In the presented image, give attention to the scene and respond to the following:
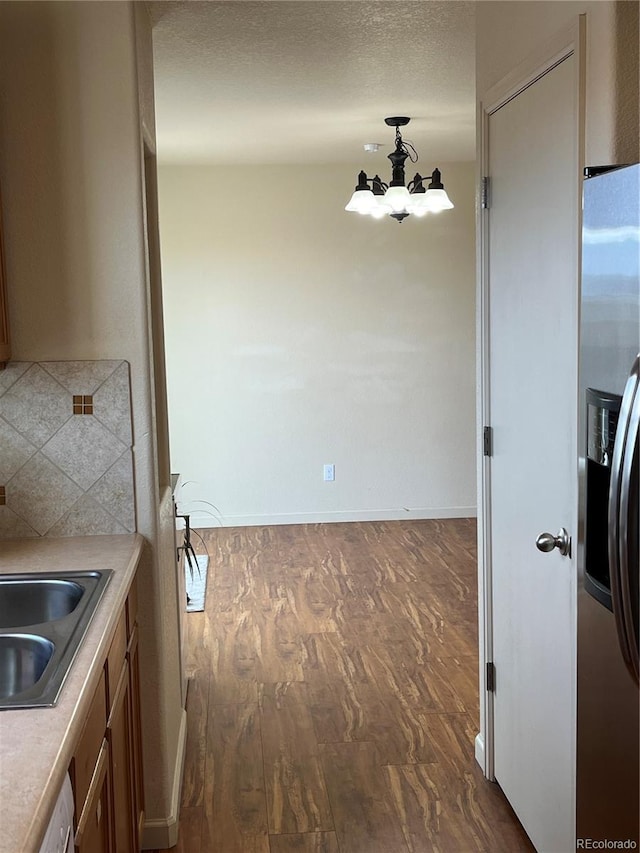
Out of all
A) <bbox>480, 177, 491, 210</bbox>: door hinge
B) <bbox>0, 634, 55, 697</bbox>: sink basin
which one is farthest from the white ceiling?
<bbox>0, 634, 55, 697</bbox>: sink basin

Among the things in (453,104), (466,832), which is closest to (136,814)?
(466,832)

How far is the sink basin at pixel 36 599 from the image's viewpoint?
2.24 meters

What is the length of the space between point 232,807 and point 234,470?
3.83 metres

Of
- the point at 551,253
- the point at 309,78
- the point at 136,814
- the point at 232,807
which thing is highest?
the point at 309,78

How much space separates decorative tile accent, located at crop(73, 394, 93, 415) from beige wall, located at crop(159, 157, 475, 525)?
12.7ft

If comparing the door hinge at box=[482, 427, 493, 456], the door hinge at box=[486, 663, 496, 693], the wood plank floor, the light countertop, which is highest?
the door hinge at box=[482, 427, 493, 456]

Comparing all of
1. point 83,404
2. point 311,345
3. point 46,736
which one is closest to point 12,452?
point 83,404

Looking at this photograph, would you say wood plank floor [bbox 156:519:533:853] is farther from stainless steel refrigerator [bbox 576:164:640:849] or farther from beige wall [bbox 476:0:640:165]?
beige wall [bbox 476:0:640:165]

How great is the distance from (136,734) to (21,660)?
0.68m

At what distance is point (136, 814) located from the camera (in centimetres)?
239

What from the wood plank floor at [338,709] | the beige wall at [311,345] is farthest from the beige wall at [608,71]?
the beige wall at [311,345]

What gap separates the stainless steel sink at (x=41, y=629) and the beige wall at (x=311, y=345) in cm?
430

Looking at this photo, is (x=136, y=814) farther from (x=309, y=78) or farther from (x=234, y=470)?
(x=234, y=470)

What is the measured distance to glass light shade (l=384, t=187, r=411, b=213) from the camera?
4625mm
